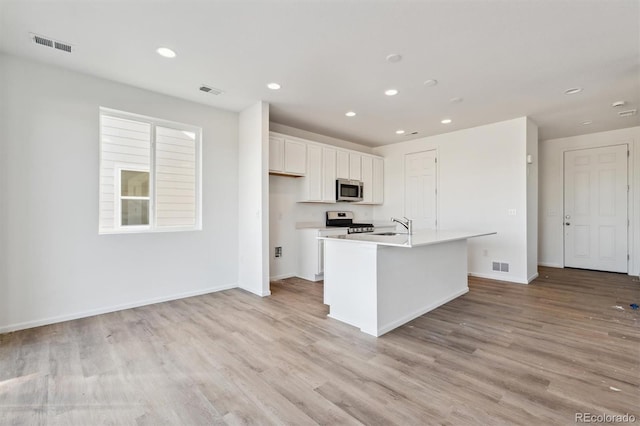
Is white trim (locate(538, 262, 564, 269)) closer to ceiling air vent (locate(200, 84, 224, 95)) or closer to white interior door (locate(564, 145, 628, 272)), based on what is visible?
white interior door (locate(564, 145, 628, 272))

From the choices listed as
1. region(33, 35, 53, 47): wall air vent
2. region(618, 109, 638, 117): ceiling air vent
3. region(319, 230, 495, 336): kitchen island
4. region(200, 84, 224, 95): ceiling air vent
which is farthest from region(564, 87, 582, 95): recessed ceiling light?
region(33, 35, 53, 47): wall air vent

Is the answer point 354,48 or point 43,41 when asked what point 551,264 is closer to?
point 354,48

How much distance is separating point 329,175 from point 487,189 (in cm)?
278

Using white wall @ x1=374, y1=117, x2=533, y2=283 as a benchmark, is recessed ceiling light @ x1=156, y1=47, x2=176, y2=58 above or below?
above

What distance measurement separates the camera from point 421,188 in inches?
237

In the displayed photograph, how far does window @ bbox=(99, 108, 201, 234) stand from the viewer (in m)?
3.46

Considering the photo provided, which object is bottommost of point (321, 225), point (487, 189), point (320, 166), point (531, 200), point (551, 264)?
Result: point (551, 264)

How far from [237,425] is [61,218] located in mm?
2921

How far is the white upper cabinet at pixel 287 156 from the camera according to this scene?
4613 millimetres

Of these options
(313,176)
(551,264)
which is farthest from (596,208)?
(313,176)

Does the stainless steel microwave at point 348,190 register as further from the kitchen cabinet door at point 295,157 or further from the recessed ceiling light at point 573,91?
the recessed ceiling light at point 573,91

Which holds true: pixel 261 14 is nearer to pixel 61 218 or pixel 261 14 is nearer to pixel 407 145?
pixel 61 218

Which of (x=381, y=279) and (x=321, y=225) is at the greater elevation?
(x=321, y=225)

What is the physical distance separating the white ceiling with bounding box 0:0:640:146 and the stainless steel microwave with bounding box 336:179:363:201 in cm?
169
